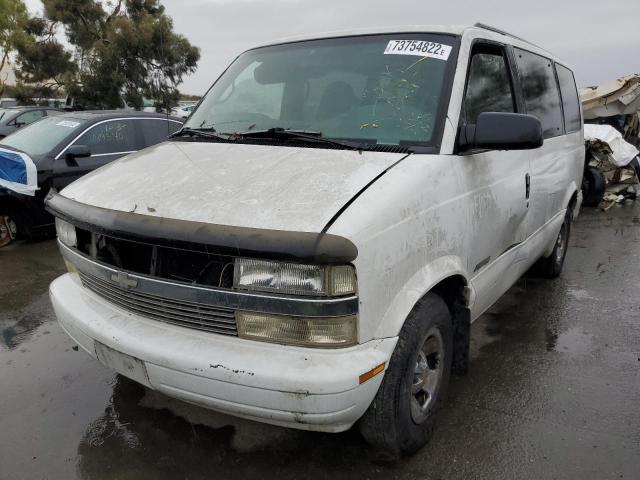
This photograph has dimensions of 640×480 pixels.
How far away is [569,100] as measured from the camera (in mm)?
4613

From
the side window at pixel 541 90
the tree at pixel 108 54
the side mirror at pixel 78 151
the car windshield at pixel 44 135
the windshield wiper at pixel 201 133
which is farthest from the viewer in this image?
the tree at pixel 108 54

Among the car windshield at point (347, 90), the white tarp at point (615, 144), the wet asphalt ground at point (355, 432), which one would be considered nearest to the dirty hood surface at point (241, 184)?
the car windshield at point (347, 90)

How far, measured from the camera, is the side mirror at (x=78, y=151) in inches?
239

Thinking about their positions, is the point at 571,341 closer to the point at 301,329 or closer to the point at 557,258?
the point at 557,258

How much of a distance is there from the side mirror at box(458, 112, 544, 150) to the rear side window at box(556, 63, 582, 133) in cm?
230

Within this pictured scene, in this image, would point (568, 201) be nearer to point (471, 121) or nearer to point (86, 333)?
point (471, 121)

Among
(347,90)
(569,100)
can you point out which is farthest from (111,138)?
(569,100)

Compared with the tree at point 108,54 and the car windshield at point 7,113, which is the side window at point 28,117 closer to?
the car windshield at point 7,113

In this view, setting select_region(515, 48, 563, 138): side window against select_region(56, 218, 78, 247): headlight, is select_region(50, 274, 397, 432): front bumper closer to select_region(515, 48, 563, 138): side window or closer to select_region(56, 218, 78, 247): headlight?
select_region(56, 218, 78, 247): headlight

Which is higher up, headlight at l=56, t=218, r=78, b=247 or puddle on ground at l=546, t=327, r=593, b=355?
headlight at l=56, t=218, r=78, b=247

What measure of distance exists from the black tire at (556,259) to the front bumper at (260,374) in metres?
3.40

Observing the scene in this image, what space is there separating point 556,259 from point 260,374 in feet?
13.0

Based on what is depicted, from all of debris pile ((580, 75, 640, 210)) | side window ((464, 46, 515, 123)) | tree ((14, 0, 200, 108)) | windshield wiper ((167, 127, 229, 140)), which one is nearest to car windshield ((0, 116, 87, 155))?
windshield wiper ((167, 127, 229, 140))

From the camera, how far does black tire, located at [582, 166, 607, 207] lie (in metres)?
8.20
